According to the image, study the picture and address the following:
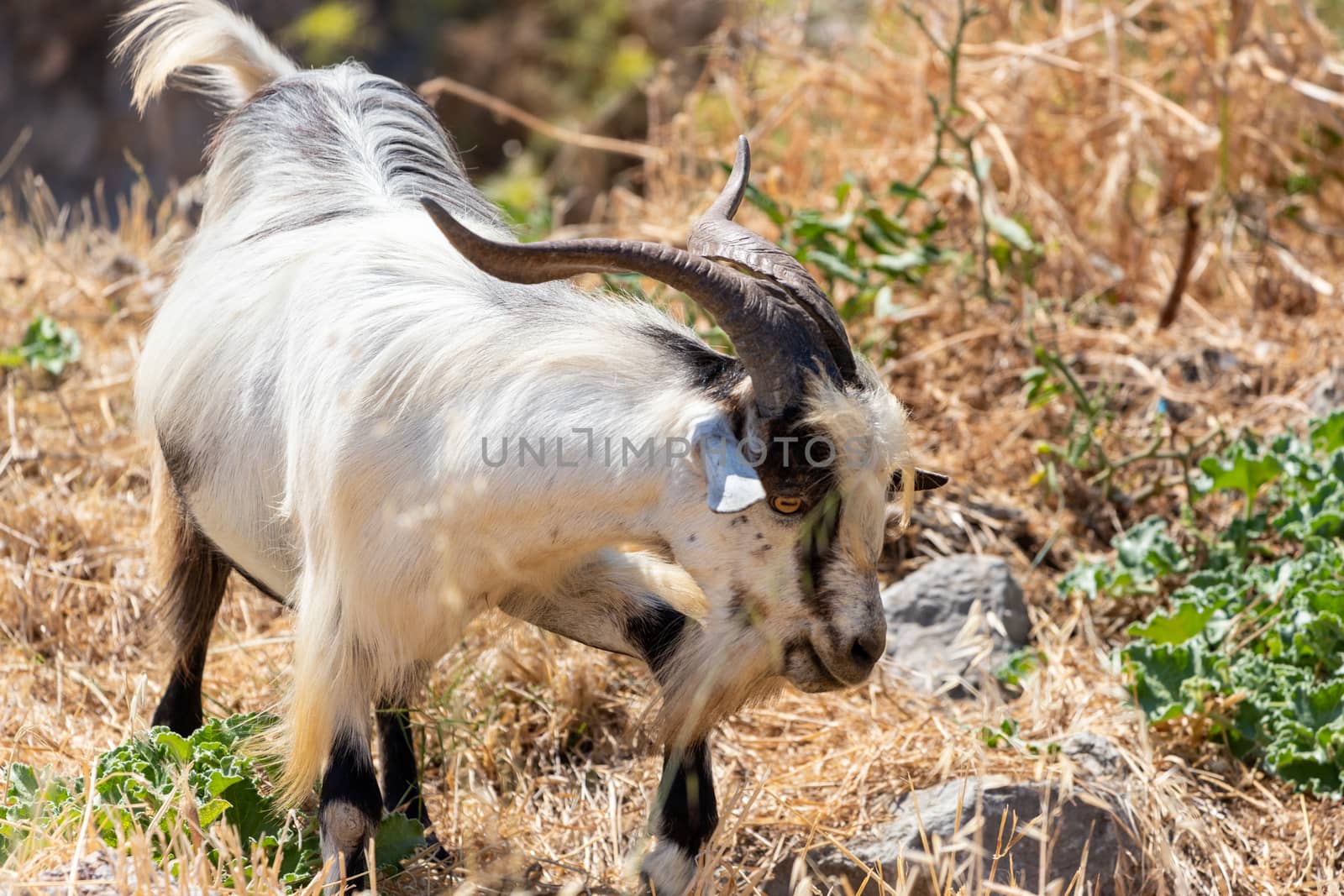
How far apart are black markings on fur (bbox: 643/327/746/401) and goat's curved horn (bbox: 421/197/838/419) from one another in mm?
94

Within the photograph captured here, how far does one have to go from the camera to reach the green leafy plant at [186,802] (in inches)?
106

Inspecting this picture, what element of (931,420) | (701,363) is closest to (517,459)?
(701,363)

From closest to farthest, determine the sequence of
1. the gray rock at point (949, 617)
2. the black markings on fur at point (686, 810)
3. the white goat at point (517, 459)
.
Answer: the white goat at point (517, 459) < the black markings on fur at point (686, 810) < the gray rock at point (949, 617)

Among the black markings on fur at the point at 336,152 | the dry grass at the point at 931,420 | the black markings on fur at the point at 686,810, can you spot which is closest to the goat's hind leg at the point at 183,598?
the dry grass at the point at 931,420

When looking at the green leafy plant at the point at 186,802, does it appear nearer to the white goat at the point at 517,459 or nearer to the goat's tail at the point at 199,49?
the white goat at the point at 517,459

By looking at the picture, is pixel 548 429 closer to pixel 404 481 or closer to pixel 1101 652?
pixel 404 481

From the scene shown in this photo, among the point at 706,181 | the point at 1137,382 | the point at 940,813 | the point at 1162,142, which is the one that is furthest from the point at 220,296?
the point at 1162,142

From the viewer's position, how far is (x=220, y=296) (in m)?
3.12

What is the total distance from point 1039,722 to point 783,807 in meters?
0.75

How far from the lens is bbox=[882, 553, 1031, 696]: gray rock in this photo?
3.99m

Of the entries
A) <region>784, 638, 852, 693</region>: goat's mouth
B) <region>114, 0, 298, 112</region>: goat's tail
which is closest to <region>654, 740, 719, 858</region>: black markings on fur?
<region>784, 638, 852, 693</region>: goat's mouth

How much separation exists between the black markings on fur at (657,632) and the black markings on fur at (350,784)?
59cm

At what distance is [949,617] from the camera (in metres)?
4.09

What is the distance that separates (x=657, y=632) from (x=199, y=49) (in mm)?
1962
